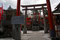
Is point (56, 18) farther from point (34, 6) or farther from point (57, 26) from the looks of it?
point (34, 6)

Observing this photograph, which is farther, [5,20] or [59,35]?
[5,20]

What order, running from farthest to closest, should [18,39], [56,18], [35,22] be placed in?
[35,22] < [56,18] < [18,39]

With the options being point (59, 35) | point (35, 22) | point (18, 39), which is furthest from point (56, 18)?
point (35, 22)

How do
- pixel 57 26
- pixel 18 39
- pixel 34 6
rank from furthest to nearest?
pixel 34 6
pixel 57 26
pixel 18 39

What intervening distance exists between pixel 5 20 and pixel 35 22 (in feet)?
37.4

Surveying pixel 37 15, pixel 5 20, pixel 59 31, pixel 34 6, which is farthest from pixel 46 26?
pixel 37 15

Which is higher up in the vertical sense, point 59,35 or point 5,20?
point 5,20

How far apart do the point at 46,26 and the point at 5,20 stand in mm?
6419

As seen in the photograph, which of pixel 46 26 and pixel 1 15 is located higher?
pixel 1 15

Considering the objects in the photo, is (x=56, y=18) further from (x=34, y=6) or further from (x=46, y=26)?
(x=34, y=6)

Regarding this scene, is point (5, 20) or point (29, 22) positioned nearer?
point (5, 20)

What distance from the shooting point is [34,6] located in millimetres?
12414

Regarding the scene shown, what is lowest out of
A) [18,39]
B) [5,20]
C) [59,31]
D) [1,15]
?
[18,39]

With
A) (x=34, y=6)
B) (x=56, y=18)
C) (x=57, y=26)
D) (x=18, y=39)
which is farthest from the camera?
(x=34, y=6)
